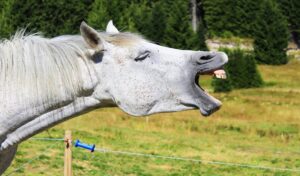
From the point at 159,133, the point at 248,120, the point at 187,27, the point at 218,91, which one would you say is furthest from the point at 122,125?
the point at 187,27

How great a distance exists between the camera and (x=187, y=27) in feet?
178

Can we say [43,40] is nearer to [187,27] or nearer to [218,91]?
[218,91]

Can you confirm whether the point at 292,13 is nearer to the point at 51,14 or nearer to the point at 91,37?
the point at 51,14

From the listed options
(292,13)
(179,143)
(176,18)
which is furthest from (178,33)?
(179,143)

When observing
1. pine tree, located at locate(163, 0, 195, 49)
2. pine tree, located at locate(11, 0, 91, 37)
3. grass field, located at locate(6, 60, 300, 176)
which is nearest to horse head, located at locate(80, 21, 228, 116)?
grass field, located at locate(6, 60, 300, 176)

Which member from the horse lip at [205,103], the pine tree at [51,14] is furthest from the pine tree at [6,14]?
the horse lip at [205,103]

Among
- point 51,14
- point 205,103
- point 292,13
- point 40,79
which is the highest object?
point 40,79

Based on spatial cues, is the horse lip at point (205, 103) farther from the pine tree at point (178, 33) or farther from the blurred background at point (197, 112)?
the pine tree at point (178, 33)

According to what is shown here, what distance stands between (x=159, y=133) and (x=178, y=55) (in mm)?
14611

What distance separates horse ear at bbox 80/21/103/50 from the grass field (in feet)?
7.08

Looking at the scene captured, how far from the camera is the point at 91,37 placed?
2.72 m

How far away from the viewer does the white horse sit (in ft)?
8.93

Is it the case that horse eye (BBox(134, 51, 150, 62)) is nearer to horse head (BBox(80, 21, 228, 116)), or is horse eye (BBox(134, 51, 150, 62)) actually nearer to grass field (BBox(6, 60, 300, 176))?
horse head (BBox(80, 21, 228, 116))

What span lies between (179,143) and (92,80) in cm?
1205
